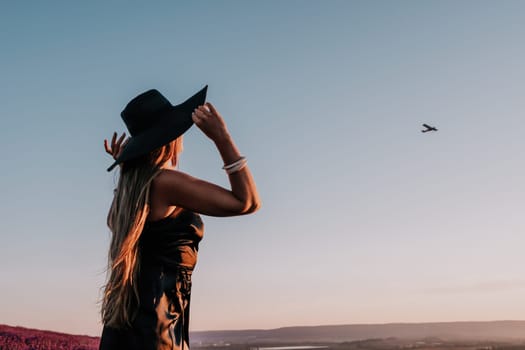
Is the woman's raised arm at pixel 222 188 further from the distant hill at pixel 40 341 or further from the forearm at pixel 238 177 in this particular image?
the distant hill at pixel 40 341

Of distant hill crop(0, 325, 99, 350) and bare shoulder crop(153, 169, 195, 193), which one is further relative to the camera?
distant hill crop(0, 325, 99, 350)

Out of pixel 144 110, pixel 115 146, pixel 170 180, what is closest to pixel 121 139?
pixel 115 146

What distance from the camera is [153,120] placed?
3.91 meters

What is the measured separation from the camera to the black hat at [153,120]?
12.0 feet

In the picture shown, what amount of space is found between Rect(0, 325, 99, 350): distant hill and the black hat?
8.56m

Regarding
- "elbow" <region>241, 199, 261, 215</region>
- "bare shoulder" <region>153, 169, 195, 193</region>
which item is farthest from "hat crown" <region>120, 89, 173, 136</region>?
"elbow" <region>241, 199, 261, 215</region>

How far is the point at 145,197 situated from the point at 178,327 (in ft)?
2.51

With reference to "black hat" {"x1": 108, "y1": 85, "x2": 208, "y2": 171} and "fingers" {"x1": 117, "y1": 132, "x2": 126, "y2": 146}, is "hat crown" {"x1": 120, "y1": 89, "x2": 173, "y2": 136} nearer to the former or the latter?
"black hat" {"x1": 108, "y1": 85, "x2": 208, "y2": 171}

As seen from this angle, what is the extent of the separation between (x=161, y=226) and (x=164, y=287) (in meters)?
0.35

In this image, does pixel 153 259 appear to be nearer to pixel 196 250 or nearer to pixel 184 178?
pixel 196 250

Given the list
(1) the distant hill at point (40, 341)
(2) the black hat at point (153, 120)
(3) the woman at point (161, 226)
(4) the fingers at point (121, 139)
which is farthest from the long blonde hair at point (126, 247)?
(1) the distant hill at point (40, 341)

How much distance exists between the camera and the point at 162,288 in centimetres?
356

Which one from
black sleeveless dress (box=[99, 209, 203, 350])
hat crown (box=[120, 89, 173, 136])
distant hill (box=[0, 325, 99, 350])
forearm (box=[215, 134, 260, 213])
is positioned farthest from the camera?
distant hill (box=[0, 325, 99, 350])

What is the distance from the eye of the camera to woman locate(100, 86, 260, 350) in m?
3.43
